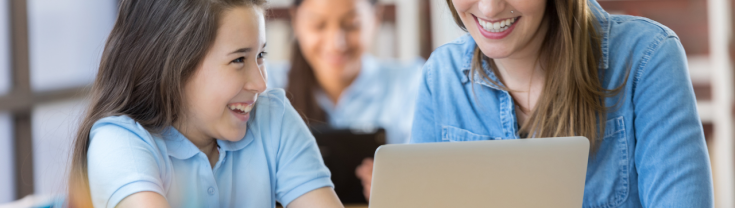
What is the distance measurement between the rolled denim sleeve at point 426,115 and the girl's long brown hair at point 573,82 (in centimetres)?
23

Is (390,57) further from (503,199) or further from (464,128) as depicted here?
(503,199)

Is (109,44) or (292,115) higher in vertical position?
(109,44)

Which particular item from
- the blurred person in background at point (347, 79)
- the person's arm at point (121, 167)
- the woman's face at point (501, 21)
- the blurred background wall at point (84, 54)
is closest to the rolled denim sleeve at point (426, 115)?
the woman's face at point (501, 21)

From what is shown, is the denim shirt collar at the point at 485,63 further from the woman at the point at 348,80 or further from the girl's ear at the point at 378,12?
the girl's ear at the point at 378,12

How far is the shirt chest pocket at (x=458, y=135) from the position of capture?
4.43 ft

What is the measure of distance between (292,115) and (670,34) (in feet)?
2.50

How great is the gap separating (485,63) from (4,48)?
6.85 ft

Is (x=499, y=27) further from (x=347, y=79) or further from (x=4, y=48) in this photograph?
(x=4, y=48)

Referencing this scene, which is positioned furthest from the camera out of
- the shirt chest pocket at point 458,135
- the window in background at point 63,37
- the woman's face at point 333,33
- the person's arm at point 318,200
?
the woman's face at point 333,33

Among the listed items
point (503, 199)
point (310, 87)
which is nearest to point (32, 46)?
point (310, 87)

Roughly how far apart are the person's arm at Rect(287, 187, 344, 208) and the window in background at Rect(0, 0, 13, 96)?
1885mm

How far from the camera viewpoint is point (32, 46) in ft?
8.70

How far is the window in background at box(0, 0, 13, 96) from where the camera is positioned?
8.16 ft

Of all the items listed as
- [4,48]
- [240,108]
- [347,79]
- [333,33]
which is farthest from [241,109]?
[347,79]
